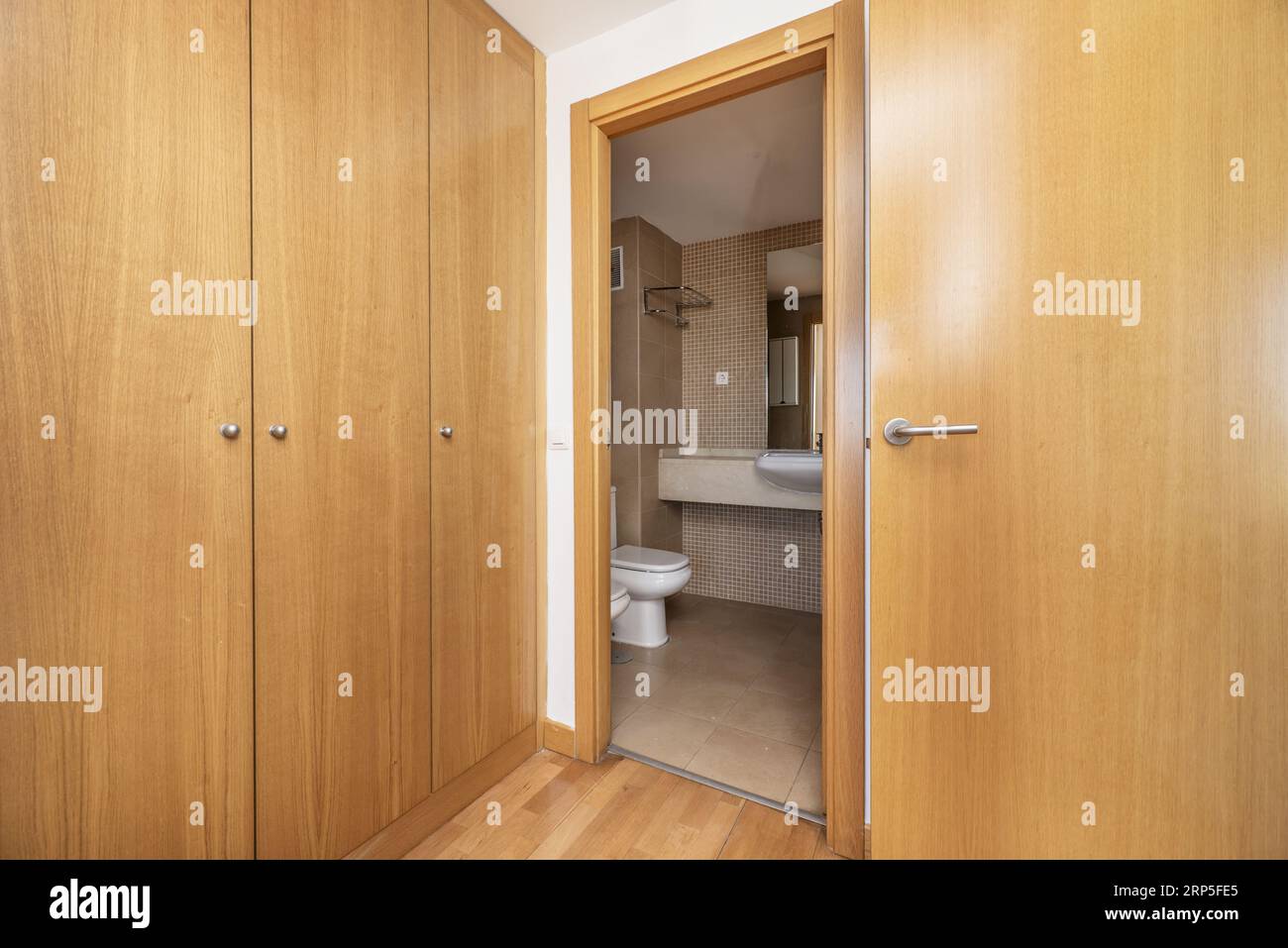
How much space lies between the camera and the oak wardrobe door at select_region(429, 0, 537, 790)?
54.4 inches

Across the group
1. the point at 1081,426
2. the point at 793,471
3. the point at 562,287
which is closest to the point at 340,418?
the point at 562,287

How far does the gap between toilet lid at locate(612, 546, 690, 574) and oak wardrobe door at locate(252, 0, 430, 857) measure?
120 cm

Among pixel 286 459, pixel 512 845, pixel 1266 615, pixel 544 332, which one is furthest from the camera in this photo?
pixel 544 332

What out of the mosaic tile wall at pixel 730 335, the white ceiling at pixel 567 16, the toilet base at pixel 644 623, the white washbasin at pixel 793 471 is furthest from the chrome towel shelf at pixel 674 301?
the toilet base at pixel 644 623

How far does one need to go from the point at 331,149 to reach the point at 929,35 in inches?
49.9

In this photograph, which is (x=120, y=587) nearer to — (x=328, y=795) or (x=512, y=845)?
(x=328, y=795)

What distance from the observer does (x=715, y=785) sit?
1.54 metres

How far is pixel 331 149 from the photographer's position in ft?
3.69

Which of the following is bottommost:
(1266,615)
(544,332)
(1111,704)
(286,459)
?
(1111,704)

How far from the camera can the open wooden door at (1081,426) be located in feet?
3.04

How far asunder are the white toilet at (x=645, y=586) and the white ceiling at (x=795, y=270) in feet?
5.52

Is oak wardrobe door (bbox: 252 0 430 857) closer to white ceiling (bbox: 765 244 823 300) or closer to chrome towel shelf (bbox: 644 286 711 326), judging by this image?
chrome towel shelf (bbox: 644 286 711 326)
